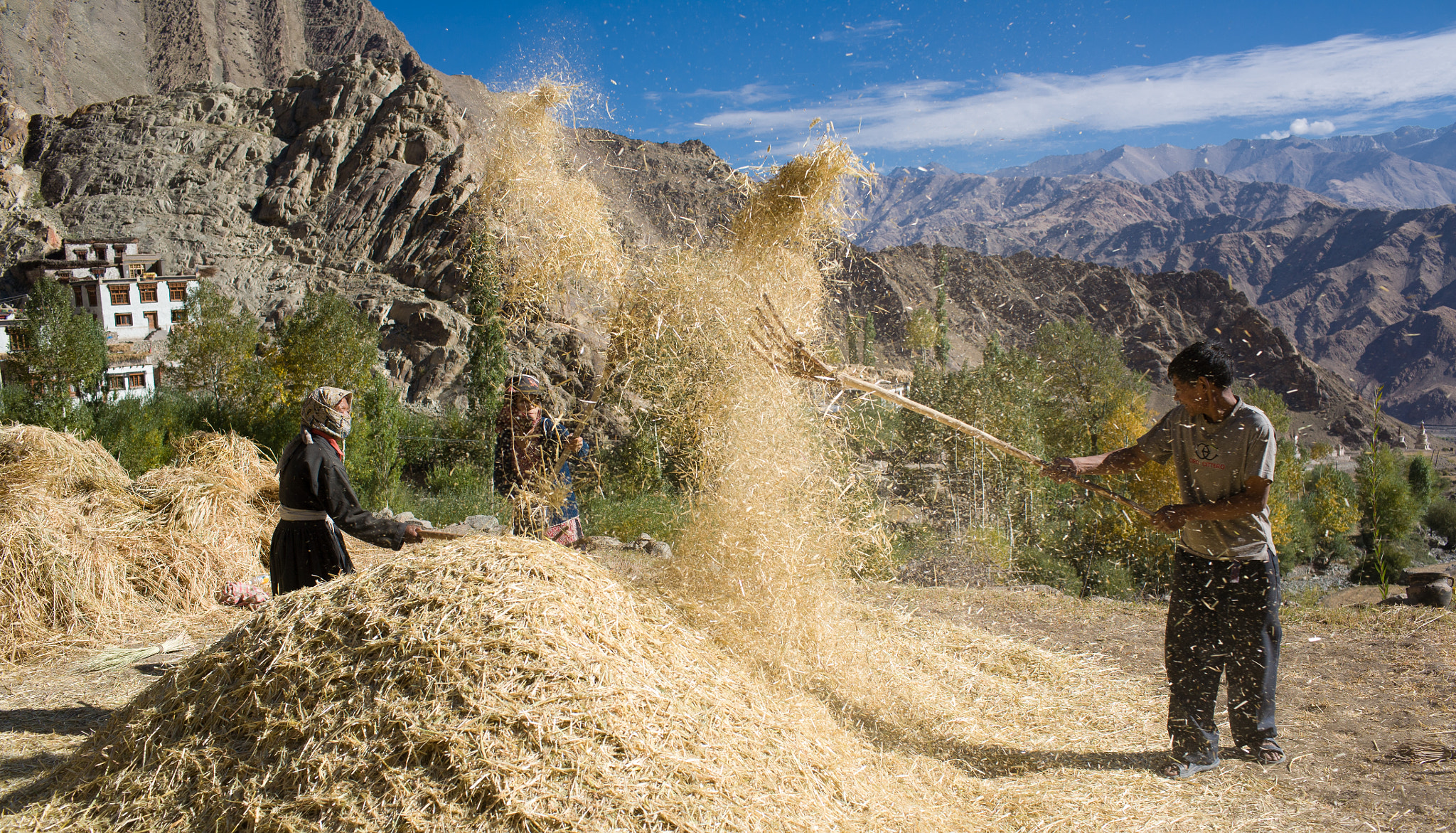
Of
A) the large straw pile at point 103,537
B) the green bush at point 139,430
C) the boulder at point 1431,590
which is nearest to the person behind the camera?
the large straw pile at point 103,537

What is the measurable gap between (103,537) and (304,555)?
2949 mm

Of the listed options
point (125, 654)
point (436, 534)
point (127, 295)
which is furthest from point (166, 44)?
point (436, 534)

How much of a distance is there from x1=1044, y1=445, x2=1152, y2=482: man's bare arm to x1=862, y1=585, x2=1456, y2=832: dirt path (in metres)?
1.37

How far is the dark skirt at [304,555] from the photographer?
3.53 meters

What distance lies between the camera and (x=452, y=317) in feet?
139

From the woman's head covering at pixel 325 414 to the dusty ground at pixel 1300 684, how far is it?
1626mm

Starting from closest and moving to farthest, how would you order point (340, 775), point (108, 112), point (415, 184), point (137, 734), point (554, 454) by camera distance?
point (340, 775), point (137, 734), point (554, 454), point (415, 184), point (108, 112)

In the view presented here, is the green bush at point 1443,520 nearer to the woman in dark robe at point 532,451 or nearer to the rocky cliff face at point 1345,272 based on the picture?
the woman in dark robe at point 532,451

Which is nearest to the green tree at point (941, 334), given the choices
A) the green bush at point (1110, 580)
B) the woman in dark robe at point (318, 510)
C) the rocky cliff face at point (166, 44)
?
the green bush at point (1110, 580)

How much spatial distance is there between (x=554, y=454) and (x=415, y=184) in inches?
2144

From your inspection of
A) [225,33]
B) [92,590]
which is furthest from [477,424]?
[225,33]

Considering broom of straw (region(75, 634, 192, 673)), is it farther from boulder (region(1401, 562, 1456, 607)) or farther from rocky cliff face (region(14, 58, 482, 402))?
rocky cliff face (region(14, 58, 482, 402))

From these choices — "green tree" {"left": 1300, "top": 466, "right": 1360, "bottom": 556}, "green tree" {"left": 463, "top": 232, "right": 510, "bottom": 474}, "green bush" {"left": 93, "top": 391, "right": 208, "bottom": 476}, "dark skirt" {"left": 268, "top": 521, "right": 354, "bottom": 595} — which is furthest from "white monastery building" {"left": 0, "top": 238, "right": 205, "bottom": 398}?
"green tree" {"left": 1300, "top": 466, "right": 1360, "bottom": 556}

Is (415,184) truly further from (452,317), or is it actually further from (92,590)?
(92,590)
